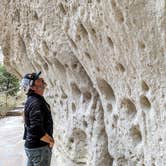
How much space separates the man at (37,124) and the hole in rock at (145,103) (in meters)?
0.93

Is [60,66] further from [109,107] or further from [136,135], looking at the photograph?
[136,135]

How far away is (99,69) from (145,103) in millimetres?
870

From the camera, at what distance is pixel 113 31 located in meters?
3.36

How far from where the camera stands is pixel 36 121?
151 inches

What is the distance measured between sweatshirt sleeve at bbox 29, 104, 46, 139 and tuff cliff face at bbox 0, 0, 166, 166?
639 millimetres

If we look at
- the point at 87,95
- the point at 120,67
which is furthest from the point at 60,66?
the point at 120,67

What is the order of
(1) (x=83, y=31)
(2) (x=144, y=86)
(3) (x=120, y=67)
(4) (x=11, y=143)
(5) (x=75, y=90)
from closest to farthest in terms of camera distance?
1. (2) (x=144, y=86)
2. (3) (x=120, y=67)
3. (1) (x=83, y=31)
4. (5) (x=75, y=90)
5. (4) (x=11, y=143)

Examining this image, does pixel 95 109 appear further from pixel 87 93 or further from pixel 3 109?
pixel 3 109

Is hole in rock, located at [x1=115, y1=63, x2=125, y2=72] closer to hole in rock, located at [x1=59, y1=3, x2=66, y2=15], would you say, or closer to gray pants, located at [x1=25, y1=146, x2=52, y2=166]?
gray pants, located at [x1=25, y1=146, x2=52, y2=166]

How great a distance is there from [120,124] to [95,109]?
881 mm

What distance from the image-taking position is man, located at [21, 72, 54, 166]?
12.7 ft

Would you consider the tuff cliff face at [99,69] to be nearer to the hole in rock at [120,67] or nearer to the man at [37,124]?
the hole in rock at [120,67]

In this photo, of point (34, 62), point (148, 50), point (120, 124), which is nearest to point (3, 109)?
point (34, 62)

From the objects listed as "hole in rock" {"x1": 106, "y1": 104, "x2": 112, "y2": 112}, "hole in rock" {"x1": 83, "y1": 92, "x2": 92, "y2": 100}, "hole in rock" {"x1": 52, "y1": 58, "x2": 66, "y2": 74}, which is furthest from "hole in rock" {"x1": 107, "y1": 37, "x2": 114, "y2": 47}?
"hole in rock" {"x1": 52, "y1": 58, "x2": 66, "y2": 74}
